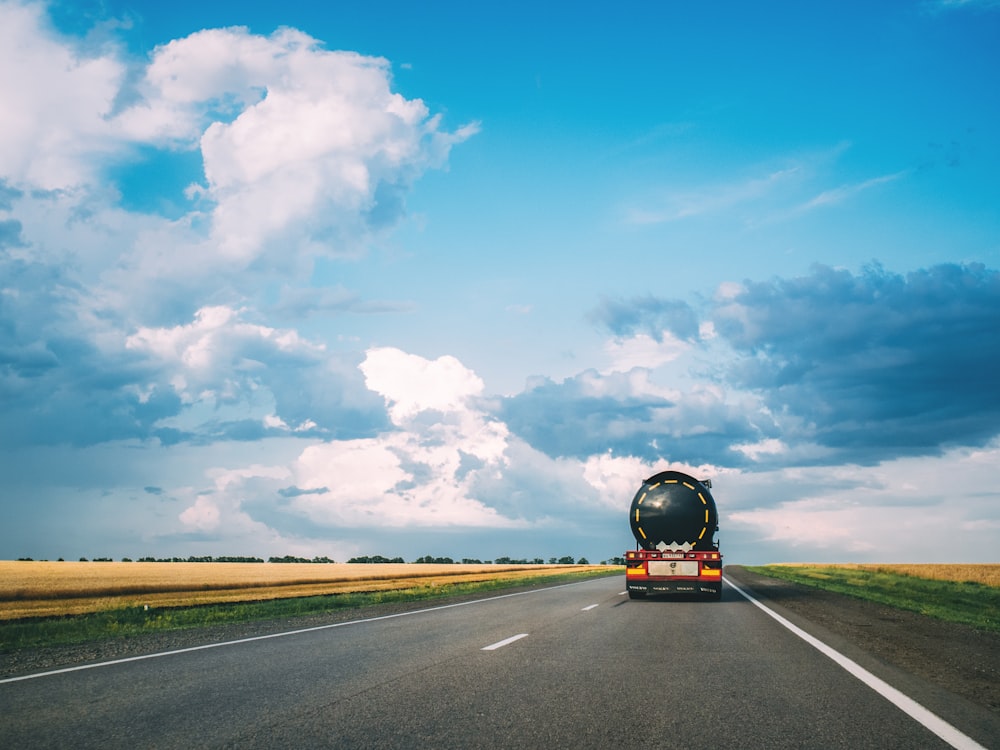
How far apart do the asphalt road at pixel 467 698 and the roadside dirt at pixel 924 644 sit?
1023 mm

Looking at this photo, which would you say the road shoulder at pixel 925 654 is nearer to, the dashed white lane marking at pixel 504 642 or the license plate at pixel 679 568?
the license plate at pixel 679 568

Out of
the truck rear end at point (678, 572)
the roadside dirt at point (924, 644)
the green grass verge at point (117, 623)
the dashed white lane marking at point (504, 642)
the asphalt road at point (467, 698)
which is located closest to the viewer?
the asphalt road at point (467, 698)

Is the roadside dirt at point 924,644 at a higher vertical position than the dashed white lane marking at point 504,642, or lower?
lower

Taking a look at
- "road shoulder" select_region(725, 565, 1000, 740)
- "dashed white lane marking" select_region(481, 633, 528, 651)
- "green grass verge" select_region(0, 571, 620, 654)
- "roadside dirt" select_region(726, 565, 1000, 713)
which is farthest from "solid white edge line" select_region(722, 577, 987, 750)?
"green grass verge" select_region(0, 571, 620, 654)

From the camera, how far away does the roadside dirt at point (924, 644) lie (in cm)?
784

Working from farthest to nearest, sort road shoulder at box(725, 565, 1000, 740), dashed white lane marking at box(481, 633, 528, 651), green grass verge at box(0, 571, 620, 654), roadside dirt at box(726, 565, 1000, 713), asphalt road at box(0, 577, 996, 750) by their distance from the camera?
green grass verge at box(0, 571, 620, 654) → dashed white lane marking at box(481, 633, 528, 651) → roadside dirt at box(726, 565, 1000, 713) → road shoulder at box(725, 565, 1000, 740) → asphalt road at box(0, 577, 996, 750)

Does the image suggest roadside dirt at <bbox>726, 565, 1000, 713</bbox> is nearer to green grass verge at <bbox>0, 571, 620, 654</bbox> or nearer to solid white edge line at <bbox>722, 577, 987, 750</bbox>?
solid white edge line at <bbox>722, 577, 987, 750</bbox>

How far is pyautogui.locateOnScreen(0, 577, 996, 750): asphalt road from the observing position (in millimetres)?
5039

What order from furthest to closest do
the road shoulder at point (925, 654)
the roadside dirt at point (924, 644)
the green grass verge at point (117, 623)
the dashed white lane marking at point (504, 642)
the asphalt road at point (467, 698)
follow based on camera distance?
the green grass verge at point (117, 623) < the dashed white lane marking at point (504, 642) < the roadside dirt at point (924, 644) < the road shoulder at point (925, 654) < the asphalt road at point (467, 698)

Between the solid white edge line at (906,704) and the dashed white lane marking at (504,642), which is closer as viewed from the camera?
the solid white edge line at (906,704)

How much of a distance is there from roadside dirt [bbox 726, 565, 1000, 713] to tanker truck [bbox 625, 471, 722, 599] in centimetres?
215

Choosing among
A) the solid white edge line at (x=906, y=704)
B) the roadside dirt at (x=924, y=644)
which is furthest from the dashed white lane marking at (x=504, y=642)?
the roadside dirt at (x=924, y=644)

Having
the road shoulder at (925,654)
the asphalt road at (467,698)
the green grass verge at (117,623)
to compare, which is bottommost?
the green grass verge at (117,623)

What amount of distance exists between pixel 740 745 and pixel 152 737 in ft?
12.8
